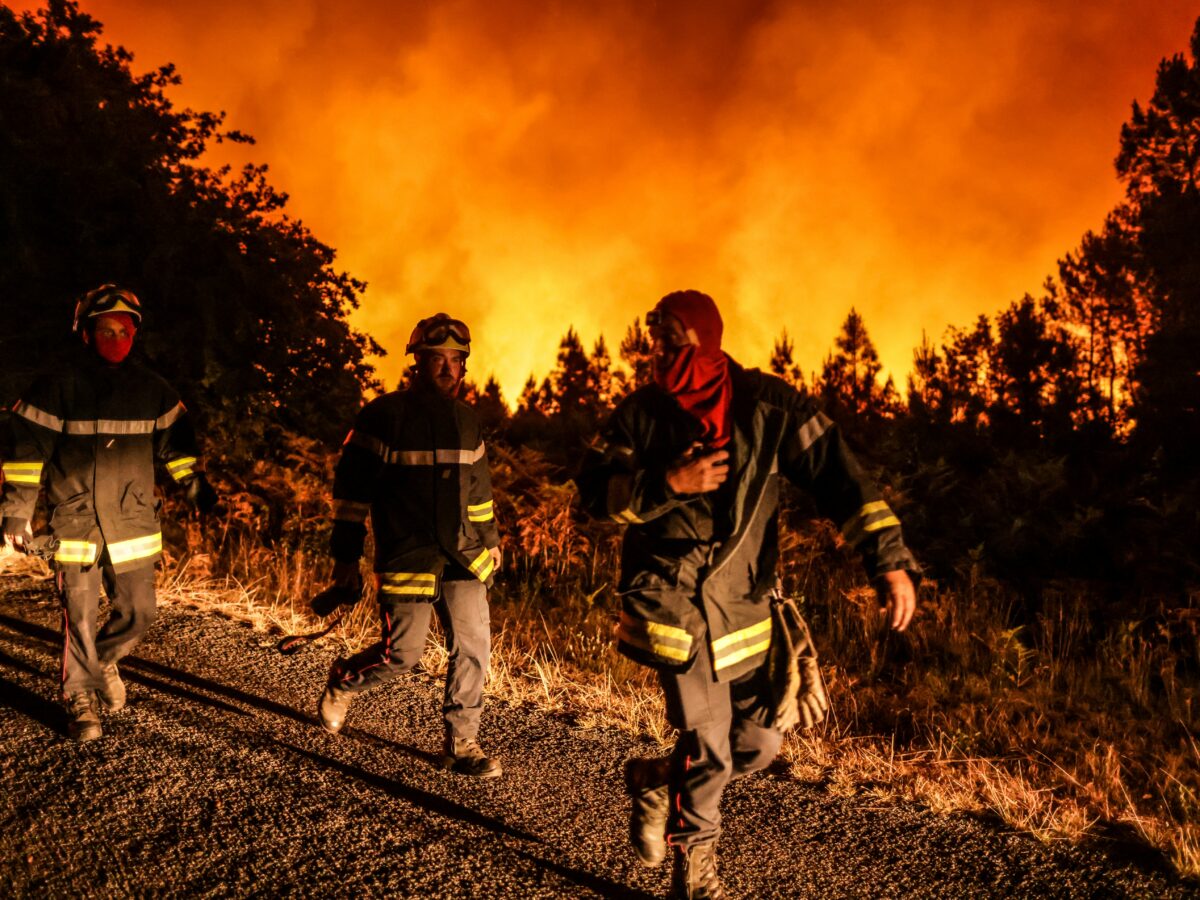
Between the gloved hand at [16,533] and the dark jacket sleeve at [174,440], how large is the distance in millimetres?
691

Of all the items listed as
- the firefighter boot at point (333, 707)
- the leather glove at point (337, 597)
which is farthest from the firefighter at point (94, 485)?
the leather glove at point (337, 597)

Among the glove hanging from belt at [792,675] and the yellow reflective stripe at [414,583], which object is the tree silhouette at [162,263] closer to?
the yellow reflective stripe at [414,583]

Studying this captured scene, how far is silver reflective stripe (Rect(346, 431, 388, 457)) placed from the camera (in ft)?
12.9

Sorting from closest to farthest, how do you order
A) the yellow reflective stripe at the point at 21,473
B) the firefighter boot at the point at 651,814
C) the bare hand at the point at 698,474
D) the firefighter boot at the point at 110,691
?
the bare hand at the point at 698,474, the firefighter boot at the point at 651,814, the yellow reflective stripe at the point at 21,473, the firefighter boot at the point at 110,691

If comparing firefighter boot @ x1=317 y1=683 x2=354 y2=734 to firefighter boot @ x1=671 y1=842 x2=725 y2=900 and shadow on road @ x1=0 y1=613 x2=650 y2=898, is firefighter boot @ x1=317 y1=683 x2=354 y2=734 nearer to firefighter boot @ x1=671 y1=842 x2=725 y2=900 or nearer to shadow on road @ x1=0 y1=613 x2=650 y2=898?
shadow on road @ x1=0 y1=613 x2=650 y2=898

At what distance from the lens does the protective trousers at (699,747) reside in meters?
2.76

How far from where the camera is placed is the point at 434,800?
347 cm

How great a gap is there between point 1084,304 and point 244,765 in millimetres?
27159

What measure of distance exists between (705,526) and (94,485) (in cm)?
314

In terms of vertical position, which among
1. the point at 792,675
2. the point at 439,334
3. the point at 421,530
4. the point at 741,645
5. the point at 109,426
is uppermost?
the point at 439,334

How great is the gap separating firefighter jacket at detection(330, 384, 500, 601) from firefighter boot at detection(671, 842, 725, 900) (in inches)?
65.7

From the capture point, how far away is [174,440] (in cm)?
455

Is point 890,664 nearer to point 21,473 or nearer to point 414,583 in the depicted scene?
point 414,583

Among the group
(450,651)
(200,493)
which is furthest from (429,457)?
(200,493)
